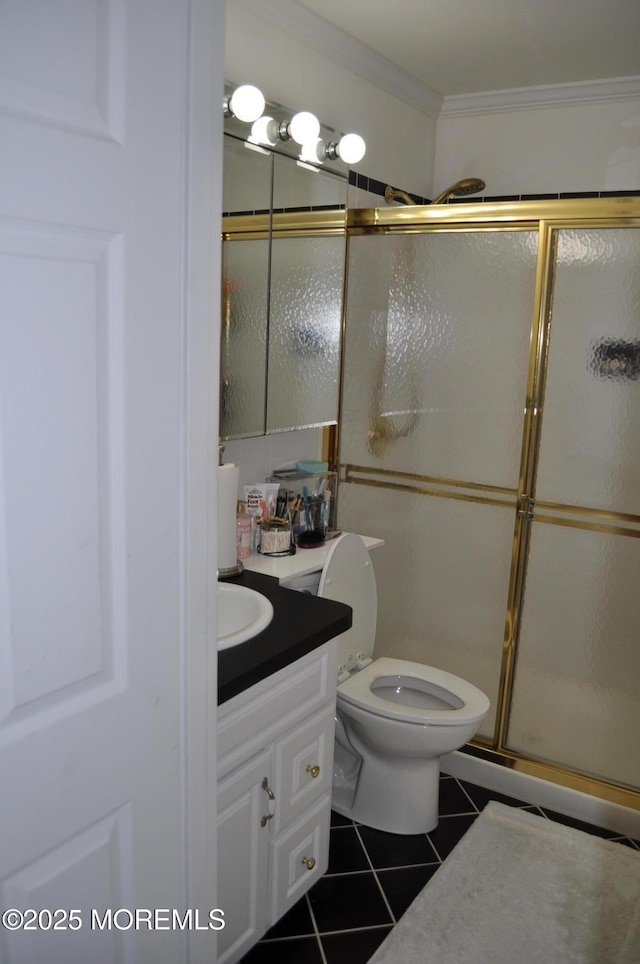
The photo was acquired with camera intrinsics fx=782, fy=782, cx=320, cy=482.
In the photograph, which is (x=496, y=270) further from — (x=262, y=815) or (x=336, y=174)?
(x=262, y=815)

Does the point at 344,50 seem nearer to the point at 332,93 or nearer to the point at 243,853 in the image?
the point at 332,93

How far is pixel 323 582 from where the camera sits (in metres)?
2.26

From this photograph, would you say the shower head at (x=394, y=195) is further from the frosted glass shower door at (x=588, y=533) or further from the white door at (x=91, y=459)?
the white door at (x=91, y=459)

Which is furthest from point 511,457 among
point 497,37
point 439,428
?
point 497,37

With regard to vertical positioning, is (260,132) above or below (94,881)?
above

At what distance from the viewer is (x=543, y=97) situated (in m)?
2.82

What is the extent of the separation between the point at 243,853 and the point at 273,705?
0.32 m

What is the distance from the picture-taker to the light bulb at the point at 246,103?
196cm

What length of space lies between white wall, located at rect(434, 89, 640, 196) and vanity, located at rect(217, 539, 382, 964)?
1845 mm

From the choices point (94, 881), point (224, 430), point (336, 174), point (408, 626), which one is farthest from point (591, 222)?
point (94, 881)

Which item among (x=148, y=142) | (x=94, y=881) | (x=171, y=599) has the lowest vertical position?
(x=94, y=881)

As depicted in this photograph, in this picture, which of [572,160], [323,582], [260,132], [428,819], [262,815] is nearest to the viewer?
[262,815]

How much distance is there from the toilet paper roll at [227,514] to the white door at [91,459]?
905mm

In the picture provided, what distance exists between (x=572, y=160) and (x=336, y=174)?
0.97 meters
